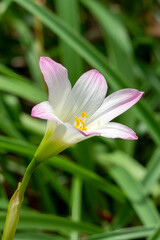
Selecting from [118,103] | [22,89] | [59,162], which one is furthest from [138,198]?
[118,103]

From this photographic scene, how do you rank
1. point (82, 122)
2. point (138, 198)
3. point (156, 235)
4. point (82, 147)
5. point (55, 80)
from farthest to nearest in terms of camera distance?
1. point (82, 147)
2. point (138, 198)
3. point (156, 235)
4. point (82, 122)
5. point (55, 80)

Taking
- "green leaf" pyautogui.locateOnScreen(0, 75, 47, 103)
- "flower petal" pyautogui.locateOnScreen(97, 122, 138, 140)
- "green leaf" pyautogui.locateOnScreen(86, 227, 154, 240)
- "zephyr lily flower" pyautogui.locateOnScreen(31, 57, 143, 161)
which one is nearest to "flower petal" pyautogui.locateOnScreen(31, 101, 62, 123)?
"zephyr lily flower" pyautogui.locateOnScreen(31, 57, 143, 161)

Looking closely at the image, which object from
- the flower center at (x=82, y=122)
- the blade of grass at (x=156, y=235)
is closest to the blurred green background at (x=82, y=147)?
the blade of grass at (x=156, y=235)

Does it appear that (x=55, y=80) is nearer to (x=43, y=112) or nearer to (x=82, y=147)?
(x=43, y=112)

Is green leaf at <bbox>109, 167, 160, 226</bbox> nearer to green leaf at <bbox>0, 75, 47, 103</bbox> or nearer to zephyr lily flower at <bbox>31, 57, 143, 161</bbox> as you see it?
green leaf at <bbox>0, 75, 47, 103</bbox>

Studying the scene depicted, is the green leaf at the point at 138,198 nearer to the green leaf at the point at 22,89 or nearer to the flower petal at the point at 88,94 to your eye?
the green leaf at the point at 22,89

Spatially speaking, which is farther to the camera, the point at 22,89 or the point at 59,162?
the point at 22,89

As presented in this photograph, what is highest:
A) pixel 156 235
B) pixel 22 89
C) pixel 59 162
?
pixel 22 89

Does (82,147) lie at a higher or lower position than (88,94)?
higher
